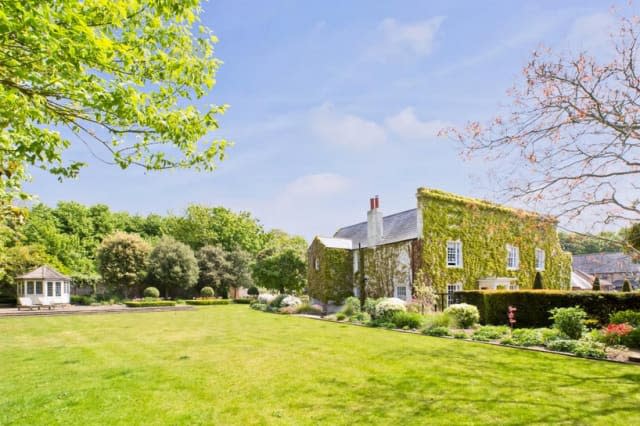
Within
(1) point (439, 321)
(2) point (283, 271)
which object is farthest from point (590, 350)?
(2) point (283, 271)

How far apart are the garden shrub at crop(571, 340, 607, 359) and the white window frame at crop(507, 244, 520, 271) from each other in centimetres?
1676

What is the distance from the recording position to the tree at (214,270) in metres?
41.4

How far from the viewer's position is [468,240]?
24.0 m

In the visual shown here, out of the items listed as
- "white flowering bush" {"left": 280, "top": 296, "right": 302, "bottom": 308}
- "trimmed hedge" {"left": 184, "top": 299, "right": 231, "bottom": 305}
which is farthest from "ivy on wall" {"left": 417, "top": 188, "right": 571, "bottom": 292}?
"trimmed hedge" {"left": 184, "top": 299, "right": 231, "bottom": 305}

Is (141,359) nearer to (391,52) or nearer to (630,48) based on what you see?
(391,52)

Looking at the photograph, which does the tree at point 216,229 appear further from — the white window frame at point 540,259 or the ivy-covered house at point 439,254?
the white window frame at point 540,259

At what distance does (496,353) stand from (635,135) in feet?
18.5

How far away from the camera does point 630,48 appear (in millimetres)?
7895

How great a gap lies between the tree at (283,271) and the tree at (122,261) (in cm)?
1273

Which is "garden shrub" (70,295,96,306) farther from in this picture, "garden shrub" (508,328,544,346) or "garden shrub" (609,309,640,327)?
"garden shrub" (609,309,640,327)

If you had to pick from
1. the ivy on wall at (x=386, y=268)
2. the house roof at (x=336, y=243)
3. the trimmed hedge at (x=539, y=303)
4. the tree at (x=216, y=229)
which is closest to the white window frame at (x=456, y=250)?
the ivy on wall at (x=386, y=268)

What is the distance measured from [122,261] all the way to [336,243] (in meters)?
22.2

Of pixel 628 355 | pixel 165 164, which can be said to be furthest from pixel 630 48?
pixel 165 164

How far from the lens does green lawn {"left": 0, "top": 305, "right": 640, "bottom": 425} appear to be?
17.9ft
